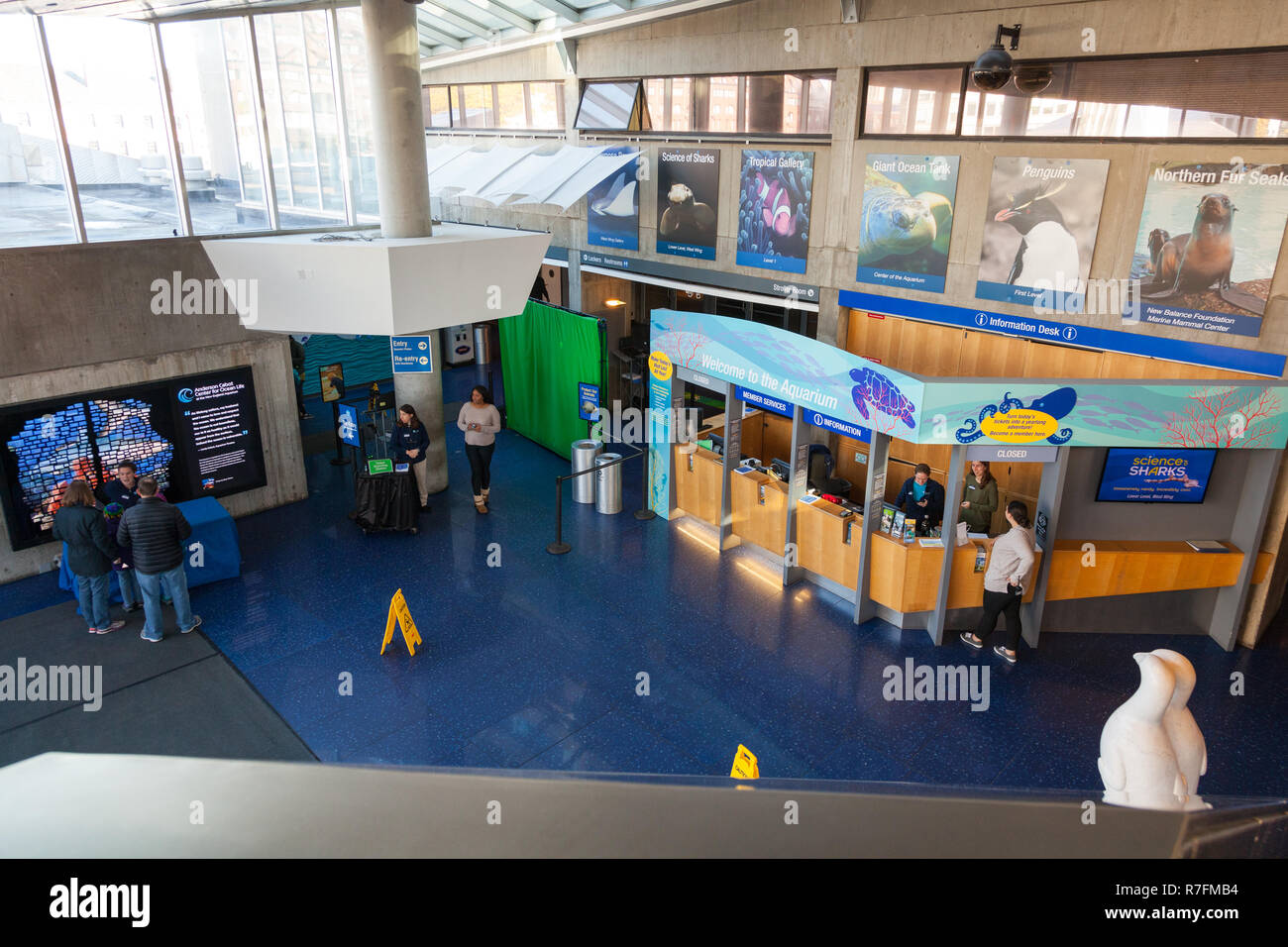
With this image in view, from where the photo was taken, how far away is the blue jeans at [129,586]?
868 centimetres

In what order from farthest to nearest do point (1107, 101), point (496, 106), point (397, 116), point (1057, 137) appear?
1. point (496, 106)
2. point (397, 116)
3. point (1057, 137)
4. point (1107, 101)

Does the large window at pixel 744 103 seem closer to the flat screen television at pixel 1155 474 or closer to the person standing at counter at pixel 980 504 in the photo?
the person standing at counter at pixel 980 504

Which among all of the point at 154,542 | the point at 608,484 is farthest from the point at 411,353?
the point at 154,542

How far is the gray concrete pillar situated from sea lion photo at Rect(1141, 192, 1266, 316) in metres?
8.25

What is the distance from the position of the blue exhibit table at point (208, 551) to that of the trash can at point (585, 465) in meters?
4.38

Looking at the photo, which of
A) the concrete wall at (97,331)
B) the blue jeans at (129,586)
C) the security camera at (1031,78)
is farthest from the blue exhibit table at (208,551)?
the security camera at (1031,78)

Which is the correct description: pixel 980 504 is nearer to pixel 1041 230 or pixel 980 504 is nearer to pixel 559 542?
pixel 1041 230

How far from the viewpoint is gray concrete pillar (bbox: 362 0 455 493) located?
9.55 m

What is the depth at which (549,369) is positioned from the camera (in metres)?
13.3

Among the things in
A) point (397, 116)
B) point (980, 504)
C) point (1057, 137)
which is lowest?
point (980, 504)

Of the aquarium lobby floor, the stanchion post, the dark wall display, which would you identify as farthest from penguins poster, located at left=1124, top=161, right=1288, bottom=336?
the dark wall display

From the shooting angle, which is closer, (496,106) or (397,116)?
(397,116)

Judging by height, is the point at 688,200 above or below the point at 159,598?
above

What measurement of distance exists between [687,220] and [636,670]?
7.73m
